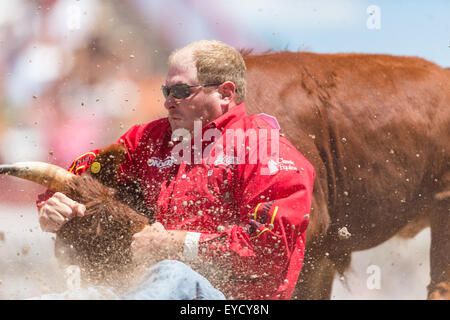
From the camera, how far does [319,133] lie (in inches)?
170

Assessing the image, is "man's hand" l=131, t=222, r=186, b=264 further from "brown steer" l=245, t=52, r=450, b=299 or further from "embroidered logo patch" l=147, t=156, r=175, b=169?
"brown steer" l=245, t=52, r=450, b=299

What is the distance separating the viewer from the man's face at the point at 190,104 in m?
3.07

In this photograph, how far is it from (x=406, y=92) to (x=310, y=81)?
736 mm

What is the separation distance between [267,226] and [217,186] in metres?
0.32

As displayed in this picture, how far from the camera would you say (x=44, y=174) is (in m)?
2.84

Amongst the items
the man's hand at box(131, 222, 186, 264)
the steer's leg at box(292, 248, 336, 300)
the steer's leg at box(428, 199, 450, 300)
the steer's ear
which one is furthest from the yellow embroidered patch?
the steer's leg at box(428, 199, 450, 300)

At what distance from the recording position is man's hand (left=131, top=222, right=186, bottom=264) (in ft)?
9.11

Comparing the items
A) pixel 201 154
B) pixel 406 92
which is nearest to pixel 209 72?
pixel 201 154

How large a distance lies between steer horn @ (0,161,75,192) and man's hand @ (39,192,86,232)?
8 centimetres

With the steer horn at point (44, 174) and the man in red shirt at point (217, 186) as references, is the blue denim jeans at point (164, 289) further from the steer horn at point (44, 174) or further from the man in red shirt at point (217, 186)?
the steer horn at point (44, 174)

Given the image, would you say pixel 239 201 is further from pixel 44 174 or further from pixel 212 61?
pixel 44 174

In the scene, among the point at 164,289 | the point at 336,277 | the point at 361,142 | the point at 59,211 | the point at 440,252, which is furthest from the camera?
the point at 336,277

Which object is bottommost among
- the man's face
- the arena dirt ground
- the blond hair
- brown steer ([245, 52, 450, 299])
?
the arena dirt ground

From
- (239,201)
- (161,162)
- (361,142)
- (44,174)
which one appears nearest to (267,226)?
(239,201)
